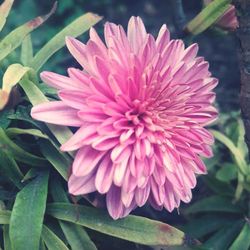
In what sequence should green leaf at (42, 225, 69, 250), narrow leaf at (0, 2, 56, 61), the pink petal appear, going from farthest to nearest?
1. narrow leaf at (0, 2, 56, 61)
2. green leaf at (42, 225, 69, 250)
3. the pink petal

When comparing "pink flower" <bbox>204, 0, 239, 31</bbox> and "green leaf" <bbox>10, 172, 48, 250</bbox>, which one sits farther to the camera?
"pink flower" <bbox>204, 0, 239, 31</bbox>

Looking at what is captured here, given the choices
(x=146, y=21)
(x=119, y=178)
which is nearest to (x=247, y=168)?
(x=119, y=178)

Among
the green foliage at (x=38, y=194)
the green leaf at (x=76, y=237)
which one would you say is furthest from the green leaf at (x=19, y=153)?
the green leaf at (x=76, y=237)

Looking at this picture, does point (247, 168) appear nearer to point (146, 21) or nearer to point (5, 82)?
point (5, 82)

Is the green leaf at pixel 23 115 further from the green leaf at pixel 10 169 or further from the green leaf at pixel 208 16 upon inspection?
the green leaf at pixel 208 16

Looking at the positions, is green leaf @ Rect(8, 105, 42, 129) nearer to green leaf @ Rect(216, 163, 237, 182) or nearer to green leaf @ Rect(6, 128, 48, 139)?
green leaf @ Rect(6, 128, 48, 139)

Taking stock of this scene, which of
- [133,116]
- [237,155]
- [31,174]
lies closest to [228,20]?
[237,155]

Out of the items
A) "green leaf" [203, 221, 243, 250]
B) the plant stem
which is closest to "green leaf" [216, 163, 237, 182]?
"green leaf" [203, 221, 243, 250]
